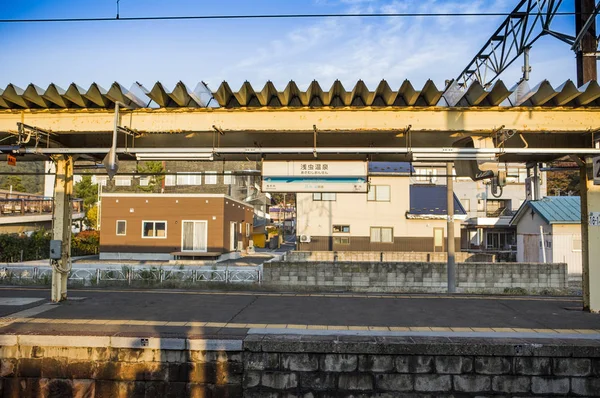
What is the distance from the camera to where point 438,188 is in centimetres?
3000

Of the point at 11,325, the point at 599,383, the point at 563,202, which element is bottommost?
the point at 599,383

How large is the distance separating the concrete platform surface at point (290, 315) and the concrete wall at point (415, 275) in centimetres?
613

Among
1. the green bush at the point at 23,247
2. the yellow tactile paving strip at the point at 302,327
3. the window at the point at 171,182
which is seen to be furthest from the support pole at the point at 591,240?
the window at the point at 171,182

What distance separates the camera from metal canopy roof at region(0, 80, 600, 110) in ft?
23.9

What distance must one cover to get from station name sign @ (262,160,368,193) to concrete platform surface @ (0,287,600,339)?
2210mm

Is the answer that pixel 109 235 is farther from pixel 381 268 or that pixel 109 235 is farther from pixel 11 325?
pixel 11 325

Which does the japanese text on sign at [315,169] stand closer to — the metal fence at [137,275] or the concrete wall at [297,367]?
the concrete wall at [297,367]

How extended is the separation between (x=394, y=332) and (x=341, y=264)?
32.5ft

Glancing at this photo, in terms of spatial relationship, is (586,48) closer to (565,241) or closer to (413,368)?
(413,368)

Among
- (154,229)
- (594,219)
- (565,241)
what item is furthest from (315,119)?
(154,229)

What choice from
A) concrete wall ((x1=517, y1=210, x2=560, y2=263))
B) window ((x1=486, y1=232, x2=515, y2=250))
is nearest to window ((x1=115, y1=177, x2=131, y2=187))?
window ((x1=486, y1=232, x2=515, y2=250))

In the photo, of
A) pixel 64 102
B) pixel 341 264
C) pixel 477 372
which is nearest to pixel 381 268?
pixel 341 264

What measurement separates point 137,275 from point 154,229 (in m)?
11.3

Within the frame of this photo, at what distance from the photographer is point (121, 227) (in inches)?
1038
